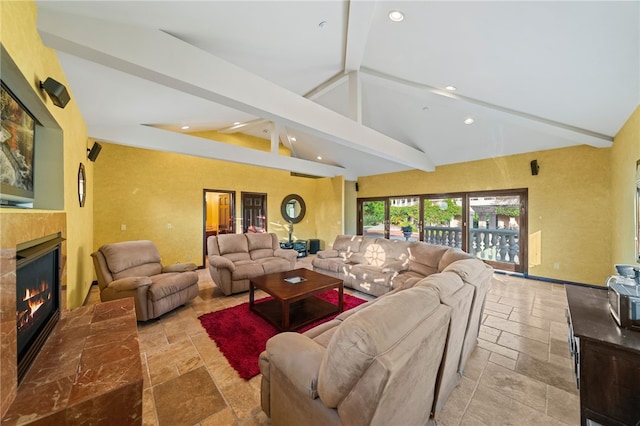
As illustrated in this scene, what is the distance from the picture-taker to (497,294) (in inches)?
159

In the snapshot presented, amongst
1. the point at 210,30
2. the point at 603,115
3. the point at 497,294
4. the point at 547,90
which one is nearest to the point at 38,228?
the point at 210,30

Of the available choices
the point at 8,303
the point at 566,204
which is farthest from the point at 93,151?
the point at 566,204

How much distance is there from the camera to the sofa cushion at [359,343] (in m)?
0.96

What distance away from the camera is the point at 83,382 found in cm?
131

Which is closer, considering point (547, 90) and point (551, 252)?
point (547, 90)

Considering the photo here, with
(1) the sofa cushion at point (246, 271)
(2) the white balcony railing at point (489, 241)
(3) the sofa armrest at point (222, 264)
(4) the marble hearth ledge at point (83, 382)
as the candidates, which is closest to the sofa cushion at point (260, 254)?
(1) the sofa cushion at point (246, 271)

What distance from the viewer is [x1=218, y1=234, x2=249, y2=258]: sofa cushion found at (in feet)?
15.0

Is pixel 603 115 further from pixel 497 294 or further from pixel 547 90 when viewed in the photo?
pixel 497 294

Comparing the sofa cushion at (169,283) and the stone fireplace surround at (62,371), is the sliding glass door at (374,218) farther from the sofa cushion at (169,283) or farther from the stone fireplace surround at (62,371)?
the stone fireplace surround at (62,371)

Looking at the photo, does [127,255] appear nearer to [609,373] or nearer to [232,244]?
[232,244]

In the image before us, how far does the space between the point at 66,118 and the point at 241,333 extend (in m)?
2.95

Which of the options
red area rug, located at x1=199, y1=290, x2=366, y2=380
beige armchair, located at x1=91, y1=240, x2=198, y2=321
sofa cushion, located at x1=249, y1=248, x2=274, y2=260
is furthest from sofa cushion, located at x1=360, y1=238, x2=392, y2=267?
beige armchair, located at x1=91, y1=240, x2=198, y2=321

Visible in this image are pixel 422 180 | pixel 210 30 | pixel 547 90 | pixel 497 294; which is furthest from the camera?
pixel 422 180

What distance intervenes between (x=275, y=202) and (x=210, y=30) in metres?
5.49
